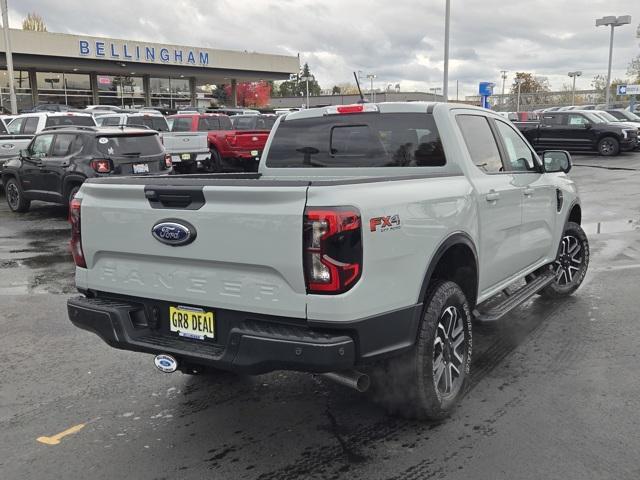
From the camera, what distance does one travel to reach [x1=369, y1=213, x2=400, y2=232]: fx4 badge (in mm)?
3037

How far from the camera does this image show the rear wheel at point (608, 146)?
2412cm

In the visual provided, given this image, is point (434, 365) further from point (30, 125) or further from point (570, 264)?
point (30, 125)

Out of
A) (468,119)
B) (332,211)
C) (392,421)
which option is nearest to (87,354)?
(392,421)

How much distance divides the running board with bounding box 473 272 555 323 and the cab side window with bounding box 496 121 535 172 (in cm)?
99

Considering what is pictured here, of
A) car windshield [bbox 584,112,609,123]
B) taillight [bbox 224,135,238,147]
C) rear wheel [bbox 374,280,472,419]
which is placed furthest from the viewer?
car windshield [bbox 584,112,609,123]

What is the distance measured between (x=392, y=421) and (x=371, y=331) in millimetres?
925

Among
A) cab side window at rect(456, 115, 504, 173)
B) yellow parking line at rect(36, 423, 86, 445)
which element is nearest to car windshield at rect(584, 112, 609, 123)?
cab side window at rect(456, 115, 504, 173)

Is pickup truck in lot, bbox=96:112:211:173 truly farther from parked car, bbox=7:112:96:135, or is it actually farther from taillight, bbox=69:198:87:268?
taillight, bbox=69:198:87:268

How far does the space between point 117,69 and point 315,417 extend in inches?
1733

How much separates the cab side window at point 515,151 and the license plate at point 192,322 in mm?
2791

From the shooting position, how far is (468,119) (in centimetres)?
460

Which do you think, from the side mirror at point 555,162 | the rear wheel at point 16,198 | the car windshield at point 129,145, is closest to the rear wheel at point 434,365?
the side mirror at point 555,162

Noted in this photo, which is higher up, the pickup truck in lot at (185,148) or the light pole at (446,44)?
the light pole at (446,44)

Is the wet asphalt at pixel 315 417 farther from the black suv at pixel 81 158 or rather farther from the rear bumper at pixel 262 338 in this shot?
the black suv at pixel 81 158
